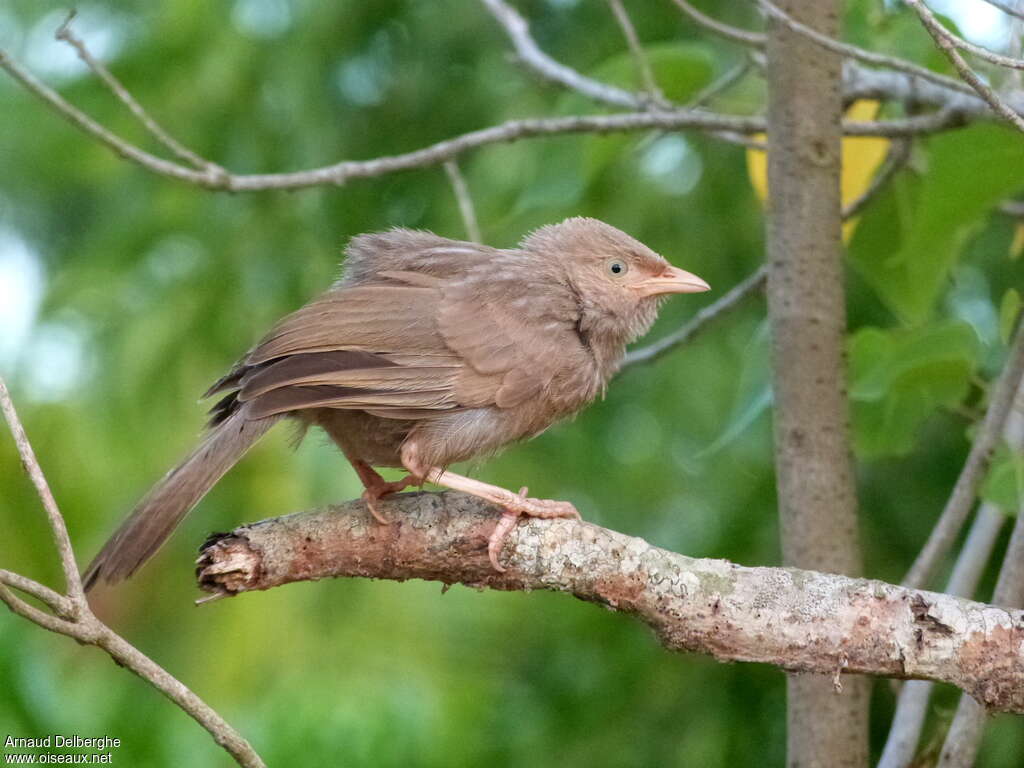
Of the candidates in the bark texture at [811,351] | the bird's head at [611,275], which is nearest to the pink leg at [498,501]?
the bird's head at [611,275]

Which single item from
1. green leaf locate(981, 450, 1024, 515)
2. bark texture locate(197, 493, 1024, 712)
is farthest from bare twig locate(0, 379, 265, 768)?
green leaf locate(981, 450, 1024, 515)

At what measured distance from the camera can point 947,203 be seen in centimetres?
325

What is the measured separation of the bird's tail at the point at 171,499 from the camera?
9.49 feet

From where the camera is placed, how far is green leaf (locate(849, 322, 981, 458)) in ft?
10.5

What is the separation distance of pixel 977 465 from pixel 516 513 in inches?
48.4

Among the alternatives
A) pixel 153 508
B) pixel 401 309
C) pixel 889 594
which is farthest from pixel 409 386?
pixel 889 594

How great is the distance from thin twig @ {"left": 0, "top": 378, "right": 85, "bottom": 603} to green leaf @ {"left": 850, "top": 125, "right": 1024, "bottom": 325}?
220 cm

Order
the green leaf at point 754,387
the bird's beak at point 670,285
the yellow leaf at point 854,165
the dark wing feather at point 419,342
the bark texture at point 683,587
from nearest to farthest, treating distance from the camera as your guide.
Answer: the bark texture at point 683,587, the dark wing feather at point 419,342, the green leaf at point 754,387, the bird's beak at point 670,285, the yellow leaf at point 854,165

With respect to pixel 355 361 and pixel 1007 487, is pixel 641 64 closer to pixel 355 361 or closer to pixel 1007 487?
pixel 355 361

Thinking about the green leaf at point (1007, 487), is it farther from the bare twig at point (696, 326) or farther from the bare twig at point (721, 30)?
the bare twig at point (721, 30)

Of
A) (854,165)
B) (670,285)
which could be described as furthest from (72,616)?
(854,165)

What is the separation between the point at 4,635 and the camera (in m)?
4.69

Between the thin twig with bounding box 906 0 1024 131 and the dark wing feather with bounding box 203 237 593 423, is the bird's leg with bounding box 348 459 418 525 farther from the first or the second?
the thin twig with bounding box 906 0 1024 131

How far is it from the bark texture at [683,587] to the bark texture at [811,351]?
859 mm
